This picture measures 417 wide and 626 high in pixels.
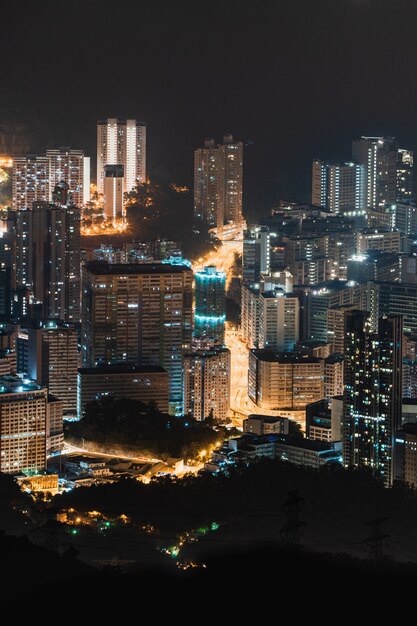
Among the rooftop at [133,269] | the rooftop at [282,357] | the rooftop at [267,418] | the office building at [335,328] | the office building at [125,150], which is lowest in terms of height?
the rooftop at [267,418]

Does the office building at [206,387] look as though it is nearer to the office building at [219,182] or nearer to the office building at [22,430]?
the office building at [22,430]

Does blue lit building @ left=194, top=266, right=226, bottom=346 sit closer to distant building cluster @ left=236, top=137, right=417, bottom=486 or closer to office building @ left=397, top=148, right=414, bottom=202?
distant building cluster @ left=236, top=137, right=417, bottom=486

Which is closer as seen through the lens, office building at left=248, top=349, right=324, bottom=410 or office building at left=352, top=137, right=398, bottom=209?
office building at left=248, top=349, right=324, bottom=410

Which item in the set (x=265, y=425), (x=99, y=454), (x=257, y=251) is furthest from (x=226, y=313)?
(x=99, y=454)

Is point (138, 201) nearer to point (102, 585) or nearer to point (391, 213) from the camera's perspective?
point (391, 213)

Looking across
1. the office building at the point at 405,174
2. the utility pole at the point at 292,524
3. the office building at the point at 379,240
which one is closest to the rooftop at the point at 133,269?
the office building at the point at 379,240

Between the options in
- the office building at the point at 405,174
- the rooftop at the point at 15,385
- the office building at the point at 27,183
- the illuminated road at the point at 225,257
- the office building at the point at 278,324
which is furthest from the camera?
the office building at the point at 405,174

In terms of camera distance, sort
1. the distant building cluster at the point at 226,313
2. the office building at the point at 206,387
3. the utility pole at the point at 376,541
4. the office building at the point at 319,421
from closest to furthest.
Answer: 1. the utility pole at the point at 376,541
2. the distant building cluster at the point at 226,313
3. the office building at the point at 319,421
4. the office building at the point at 206,387

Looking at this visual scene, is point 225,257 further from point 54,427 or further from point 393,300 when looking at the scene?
point 54,427

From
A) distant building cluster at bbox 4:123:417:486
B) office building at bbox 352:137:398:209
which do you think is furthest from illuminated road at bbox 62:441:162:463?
office building at bbox 352:137:398:209
